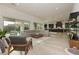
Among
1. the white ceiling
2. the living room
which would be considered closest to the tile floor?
the living room

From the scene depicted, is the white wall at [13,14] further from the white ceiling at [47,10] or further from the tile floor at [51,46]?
the tile floor at [51,46]

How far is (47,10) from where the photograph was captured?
2.71m

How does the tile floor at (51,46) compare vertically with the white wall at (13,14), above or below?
below

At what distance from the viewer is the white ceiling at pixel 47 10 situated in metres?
2.63

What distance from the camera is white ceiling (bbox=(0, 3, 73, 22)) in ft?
8.64

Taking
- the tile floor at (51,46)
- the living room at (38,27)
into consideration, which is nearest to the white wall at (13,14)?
the living room at (38,27)

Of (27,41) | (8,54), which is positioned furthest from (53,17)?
(8,54)

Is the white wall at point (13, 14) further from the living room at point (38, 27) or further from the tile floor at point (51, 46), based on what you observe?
the tile floor at point (51, 46)

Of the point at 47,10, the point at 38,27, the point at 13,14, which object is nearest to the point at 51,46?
the point at 38,27

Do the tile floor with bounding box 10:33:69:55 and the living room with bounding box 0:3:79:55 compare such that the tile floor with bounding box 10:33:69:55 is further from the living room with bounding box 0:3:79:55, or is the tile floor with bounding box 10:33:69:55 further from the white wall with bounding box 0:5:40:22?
the white wall with bounding box 0:5:40:22

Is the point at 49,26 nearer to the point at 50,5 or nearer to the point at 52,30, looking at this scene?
the point at 52,30

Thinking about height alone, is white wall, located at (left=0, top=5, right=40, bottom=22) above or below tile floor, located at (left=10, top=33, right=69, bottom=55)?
above

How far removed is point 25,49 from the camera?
8.86 feet

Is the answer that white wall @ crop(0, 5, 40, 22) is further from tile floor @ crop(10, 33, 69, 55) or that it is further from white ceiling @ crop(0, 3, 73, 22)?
tile floor @ crop(10, 33, 69, 55)
